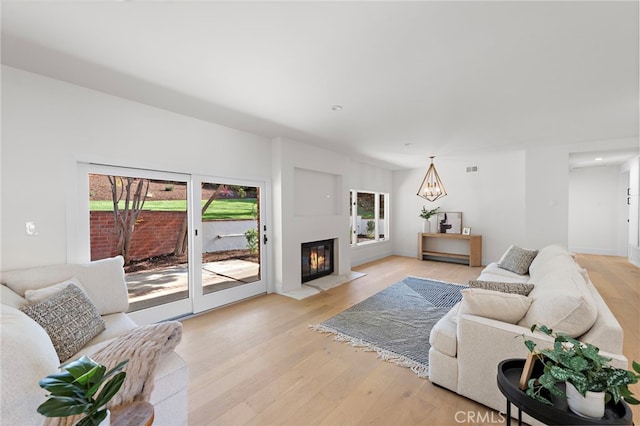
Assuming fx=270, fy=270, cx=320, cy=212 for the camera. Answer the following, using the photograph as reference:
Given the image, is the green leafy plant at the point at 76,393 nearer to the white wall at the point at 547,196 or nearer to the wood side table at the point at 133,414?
the wood side table at the point at 133,414

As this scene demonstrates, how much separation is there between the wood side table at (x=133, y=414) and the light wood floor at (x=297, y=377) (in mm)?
783

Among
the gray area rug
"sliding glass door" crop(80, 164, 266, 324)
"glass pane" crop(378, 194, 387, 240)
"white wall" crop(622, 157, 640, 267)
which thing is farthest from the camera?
"glass pane" crop(378, 194, 387, 240)

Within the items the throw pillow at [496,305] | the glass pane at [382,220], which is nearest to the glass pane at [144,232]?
the throw pillow at [496,305]

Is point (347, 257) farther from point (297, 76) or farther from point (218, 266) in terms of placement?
point (297, 76)

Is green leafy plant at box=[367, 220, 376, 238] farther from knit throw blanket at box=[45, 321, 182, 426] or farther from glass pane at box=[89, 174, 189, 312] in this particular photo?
knit throw blanket at box=[45, 321, 182, 426]

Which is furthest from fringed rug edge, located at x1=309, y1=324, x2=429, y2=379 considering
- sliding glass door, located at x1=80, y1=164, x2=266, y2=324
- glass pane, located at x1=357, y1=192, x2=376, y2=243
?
glass pane, located at x1=357, y1=192, x2=376, y2=243

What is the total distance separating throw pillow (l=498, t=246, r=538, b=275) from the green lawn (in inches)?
155

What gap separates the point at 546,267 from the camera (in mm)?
2750

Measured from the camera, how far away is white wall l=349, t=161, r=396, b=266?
6.52m

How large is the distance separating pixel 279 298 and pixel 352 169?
3591 mm

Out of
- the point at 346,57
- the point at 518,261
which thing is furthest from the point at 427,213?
the point at 346,57

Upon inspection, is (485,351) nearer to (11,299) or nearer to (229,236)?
(11,299)

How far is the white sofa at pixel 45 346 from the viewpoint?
107 cm

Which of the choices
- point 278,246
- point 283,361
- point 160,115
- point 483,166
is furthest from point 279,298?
point 483,166
